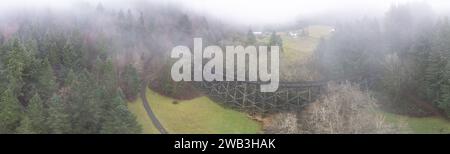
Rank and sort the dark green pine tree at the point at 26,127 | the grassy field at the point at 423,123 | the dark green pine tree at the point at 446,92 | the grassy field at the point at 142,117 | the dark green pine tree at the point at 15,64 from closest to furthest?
the dark green pine tree at the point at 26,127 → the dark green pine tree at the point at 15,64 → the grassy field at the point at 142,117 → the grassy field at the point at 423,123 → the dark green pine tree at the point at 446,92

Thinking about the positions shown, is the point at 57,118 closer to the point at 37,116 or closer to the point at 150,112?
the point at 37,116

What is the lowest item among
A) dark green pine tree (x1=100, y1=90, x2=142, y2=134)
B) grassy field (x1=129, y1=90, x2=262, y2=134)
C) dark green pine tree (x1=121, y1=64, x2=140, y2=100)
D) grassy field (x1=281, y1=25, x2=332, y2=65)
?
grassy field (x1=129, y1=90, x2=262, y2=134)

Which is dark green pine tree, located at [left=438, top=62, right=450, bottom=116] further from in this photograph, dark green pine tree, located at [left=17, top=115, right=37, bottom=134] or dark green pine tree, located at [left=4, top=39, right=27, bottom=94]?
dark green pine tree, located at [left=4, top=39, right=27, bottom=94]

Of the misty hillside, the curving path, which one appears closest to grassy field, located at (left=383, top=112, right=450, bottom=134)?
the misty hillside

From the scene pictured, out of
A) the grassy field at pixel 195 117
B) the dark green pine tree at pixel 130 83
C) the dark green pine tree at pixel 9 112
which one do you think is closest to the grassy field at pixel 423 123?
the grassy field at pixel 195 117

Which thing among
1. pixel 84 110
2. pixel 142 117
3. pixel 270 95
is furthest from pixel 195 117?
pixel 84 110

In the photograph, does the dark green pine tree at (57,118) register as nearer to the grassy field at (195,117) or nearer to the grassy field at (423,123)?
the grassy field at (195,117)

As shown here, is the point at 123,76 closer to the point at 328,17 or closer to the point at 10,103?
the point at 10,103

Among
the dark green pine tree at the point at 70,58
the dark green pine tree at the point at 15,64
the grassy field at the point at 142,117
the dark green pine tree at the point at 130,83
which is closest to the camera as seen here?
the dark green pine tree at the point at 15,64
